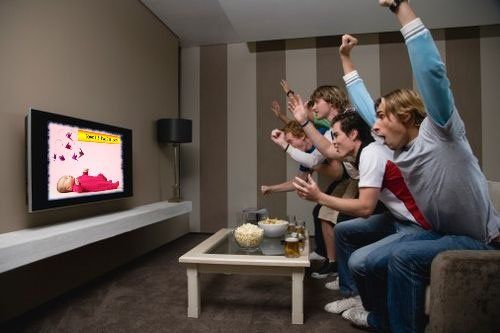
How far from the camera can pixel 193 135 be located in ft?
15.3

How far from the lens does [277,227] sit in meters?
2.18

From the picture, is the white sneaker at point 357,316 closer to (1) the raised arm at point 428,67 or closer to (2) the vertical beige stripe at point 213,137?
(1) the raised arm at point 428,67

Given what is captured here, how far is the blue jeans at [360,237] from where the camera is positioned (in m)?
1.67

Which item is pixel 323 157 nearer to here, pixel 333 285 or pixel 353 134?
pixel 353 134

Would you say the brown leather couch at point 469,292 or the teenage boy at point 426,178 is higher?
the teenage boy at point 426,178

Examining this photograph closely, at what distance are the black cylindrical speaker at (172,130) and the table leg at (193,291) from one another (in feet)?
6.84

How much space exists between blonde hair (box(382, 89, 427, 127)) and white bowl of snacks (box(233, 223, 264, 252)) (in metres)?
0.98

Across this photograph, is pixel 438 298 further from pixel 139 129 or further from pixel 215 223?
pixel 215 223

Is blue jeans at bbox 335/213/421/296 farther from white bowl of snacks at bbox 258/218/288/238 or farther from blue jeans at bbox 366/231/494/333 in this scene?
white bowl of snacks at bbox 258/218/288/238

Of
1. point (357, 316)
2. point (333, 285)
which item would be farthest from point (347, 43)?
point (333, 285)

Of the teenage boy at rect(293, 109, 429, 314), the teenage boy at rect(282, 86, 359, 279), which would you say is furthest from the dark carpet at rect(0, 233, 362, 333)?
the teenage boy at rect(293, 109, 429, 314)

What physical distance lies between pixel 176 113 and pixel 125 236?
1.81 m

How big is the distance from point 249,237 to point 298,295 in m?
0.41

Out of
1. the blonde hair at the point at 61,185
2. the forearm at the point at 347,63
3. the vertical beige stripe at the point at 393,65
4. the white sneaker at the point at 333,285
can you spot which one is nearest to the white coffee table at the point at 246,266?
the white sneaker at the point at 333,285
